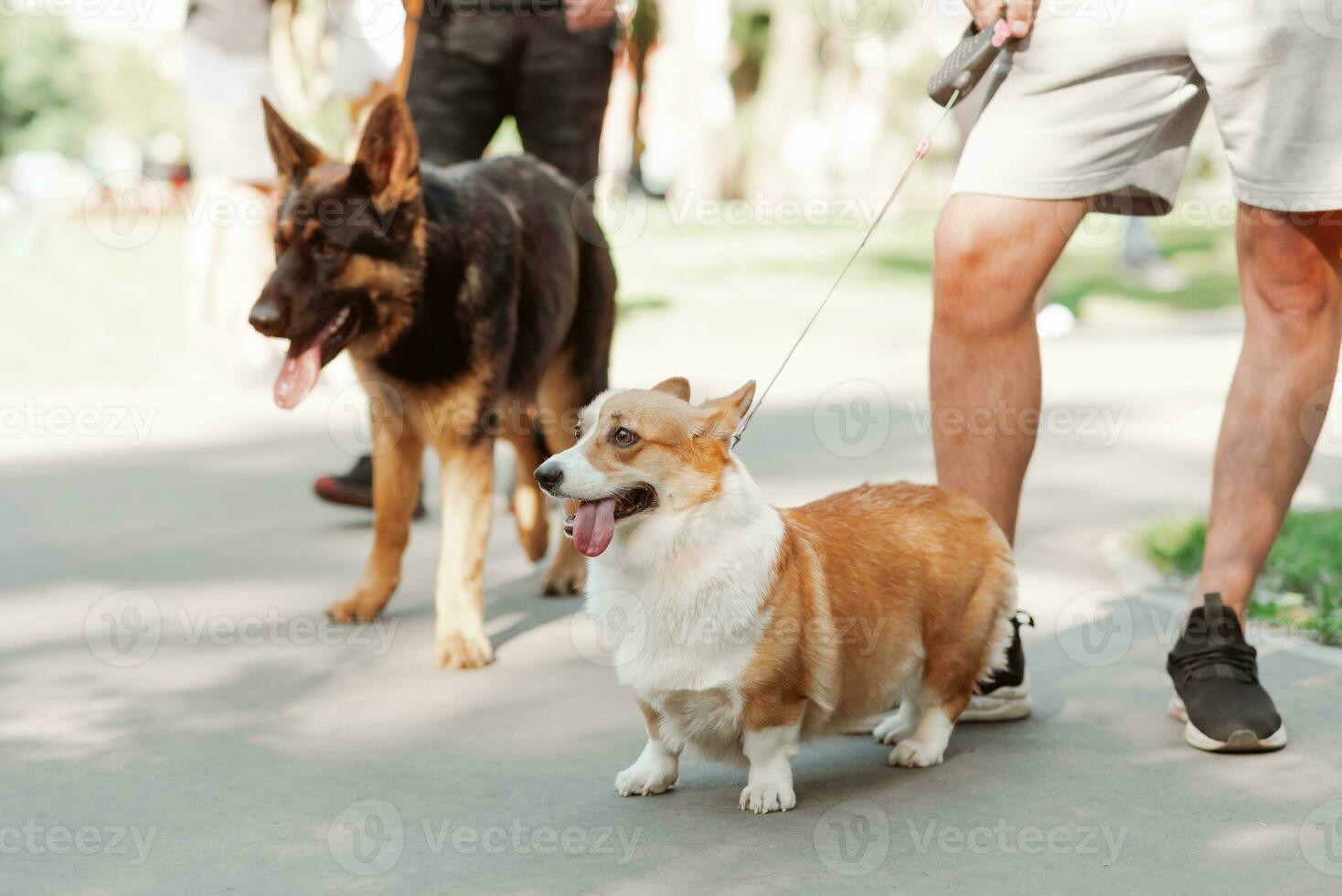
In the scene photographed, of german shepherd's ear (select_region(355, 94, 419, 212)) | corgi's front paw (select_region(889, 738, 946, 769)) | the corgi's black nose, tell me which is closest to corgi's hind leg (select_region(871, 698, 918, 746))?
corgi's front paw (select_region(889, 738, 946, 769))

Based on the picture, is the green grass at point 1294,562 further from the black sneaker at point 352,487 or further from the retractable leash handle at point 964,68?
the black sneaker at point 352,487

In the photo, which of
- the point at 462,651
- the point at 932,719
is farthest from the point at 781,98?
the point at 932,719

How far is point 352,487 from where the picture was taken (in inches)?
266

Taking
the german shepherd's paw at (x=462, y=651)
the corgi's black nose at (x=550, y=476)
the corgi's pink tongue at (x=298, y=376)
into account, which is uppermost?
the corgi's black nose at (x=550, y=476)

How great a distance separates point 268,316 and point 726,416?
1.55 metres

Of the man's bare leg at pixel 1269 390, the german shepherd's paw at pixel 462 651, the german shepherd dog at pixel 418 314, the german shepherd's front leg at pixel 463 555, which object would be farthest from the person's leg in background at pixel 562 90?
the man's bare leg at pixel 1269 390

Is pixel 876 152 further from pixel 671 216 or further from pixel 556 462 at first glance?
pixel 556 462

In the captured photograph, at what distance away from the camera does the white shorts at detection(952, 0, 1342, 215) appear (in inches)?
149

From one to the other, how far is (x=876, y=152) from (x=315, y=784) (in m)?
55.7

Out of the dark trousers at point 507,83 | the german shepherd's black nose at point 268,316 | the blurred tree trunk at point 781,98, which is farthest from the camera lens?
the blurred tree trunk at point 781,98

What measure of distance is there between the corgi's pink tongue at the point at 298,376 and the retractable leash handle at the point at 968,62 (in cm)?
187

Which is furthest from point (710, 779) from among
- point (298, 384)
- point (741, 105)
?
point (741, 105)

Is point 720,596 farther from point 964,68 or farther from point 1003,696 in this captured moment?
point 964,68

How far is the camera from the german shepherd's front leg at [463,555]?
15.5 ft
